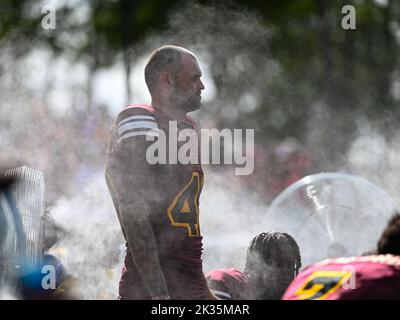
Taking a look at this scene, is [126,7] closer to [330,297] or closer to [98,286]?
[98,286]

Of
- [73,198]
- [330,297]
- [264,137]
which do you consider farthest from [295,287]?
[264,137]

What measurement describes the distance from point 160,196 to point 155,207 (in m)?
0.05

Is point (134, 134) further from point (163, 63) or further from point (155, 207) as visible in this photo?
point (163, 63)

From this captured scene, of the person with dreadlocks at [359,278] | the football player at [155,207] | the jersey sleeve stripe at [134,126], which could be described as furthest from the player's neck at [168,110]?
the person with dreadlocks at [359,278]

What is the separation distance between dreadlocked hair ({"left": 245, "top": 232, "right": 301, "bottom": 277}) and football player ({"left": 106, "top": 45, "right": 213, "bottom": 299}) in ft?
1.75

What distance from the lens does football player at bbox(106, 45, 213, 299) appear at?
11.3 ft

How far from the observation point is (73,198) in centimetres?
551

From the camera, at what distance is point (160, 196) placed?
3598 millimetres

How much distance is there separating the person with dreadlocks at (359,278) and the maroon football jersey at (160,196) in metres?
0.99

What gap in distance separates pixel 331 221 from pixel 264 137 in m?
2.68

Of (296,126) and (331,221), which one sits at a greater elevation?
Answer: (296,126)

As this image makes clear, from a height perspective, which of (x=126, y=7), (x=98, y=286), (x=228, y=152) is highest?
(x=126, y=7)

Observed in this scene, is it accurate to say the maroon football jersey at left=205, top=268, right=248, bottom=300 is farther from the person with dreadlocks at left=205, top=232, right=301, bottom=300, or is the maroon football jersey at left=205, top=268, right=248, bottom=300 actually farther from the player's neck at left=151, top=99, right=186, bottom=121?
the player's neck at left=151, top=99, right=186, bottom=121

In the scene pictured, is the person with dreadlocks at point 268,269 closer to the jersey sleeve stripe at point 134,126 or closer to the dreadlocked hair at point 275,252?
the dreadlocked hair at point 275,252
